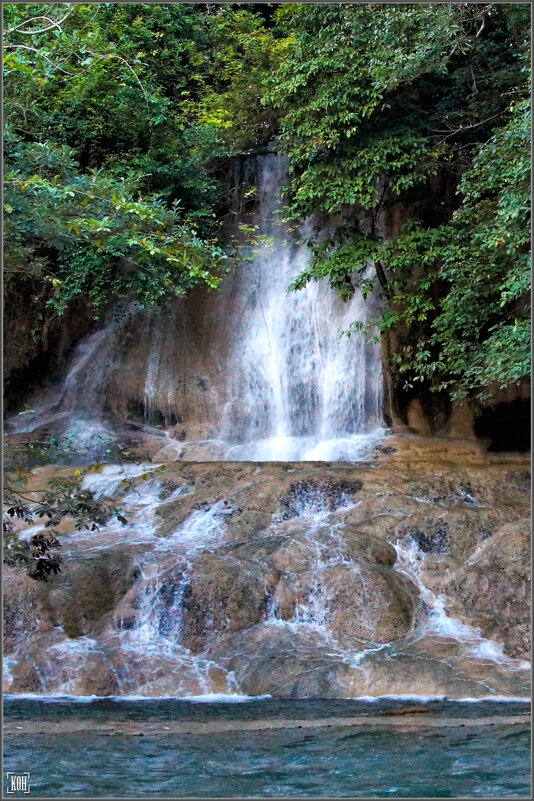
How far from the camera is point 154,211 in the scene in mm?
9031

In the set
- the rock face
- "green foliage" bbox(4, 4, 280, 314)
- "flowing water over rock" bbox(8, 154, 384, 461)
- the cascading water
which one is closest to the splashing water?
the rock face

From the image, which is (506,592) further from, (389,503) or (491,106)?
(491,106)

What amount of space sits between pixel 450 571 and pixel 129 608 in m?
3.90

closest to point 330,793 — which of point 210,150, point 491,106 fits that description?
point 491,106

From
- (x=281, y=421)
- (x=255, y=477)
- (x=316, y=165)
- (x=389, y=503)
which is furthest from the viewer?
(x=281, y=421)

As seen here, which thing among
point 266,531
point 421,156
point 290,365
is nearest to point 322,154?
point 421,156

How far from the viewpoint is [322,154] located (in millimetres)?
14062

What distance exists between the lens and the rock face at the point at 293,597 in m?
8.49

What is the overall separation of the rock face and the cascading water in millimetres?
3392

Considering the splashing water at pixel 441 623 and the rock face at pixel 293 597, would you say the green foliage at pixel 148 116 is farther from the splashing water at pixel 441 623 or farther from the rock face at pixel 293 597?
the splashing water at pixel 441 623

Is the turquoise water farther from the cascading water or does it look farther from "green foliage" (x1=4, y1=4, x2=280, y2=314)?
the cascading water

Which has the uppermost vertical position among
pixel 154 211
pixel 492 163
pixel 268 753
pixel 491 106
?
pixel 491 106

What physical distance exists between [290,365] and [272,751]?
10.5 meters

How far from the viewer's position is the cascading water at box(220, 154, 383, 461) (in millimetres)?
15461
